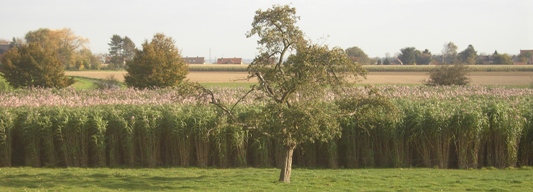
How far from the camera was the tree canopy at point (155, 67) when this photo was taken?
43125 mm

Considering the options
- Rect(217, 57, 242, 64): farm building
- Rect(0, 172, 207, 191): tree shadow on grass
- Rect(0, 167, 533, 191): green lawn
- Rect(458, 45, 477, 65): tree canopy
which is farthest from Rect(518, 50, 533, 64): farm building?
Rect(0, 172, 207, 191): tree shadow on grass

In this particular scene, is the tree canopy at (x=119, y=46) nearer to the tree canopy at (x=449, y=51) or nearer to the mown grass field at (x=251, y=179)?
the tree canopy at (x=449, y=51)

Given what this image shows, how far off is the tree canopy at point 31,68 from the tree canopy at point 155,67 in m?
5.71

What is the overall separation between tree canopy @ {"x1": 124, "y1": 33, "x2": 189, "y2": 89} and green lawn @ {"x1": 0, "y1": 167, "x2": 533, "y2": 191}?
944 inches

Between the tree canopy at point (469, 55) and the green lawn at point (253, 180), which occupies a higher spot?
the tree canopy at point (469, 55)

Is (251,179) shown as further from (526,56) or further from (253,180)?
(526,56)

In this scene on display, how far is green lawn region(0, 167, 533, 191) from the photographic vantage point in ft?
48.3

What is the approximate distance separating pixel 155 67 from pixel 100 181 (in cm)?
2750

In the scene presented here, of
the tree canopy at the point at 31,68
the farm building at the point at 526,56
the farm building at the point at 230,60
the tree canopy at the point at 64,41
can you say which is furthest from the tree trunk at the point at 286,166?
the farm building at the point at 230,60

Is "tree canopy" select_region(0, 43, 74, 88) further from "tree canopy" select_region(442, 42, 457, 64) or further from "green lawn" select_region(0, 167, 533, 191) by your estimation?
"tree canopy" select_region(442, 42, 457, 64)

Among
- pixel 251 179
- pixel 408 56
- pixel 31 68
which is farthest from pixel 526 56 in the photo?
pixel 251 179

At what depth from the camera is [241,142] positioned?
776 inches

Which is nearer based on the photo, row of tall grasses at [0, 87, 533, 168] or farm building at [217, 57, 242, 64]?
row of tall grasses at [0, 87, 533, 168]

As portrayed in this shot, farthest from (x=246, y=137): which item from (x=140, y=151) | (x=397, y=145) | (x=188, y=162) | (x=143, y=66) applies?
(x=143, y=66)
